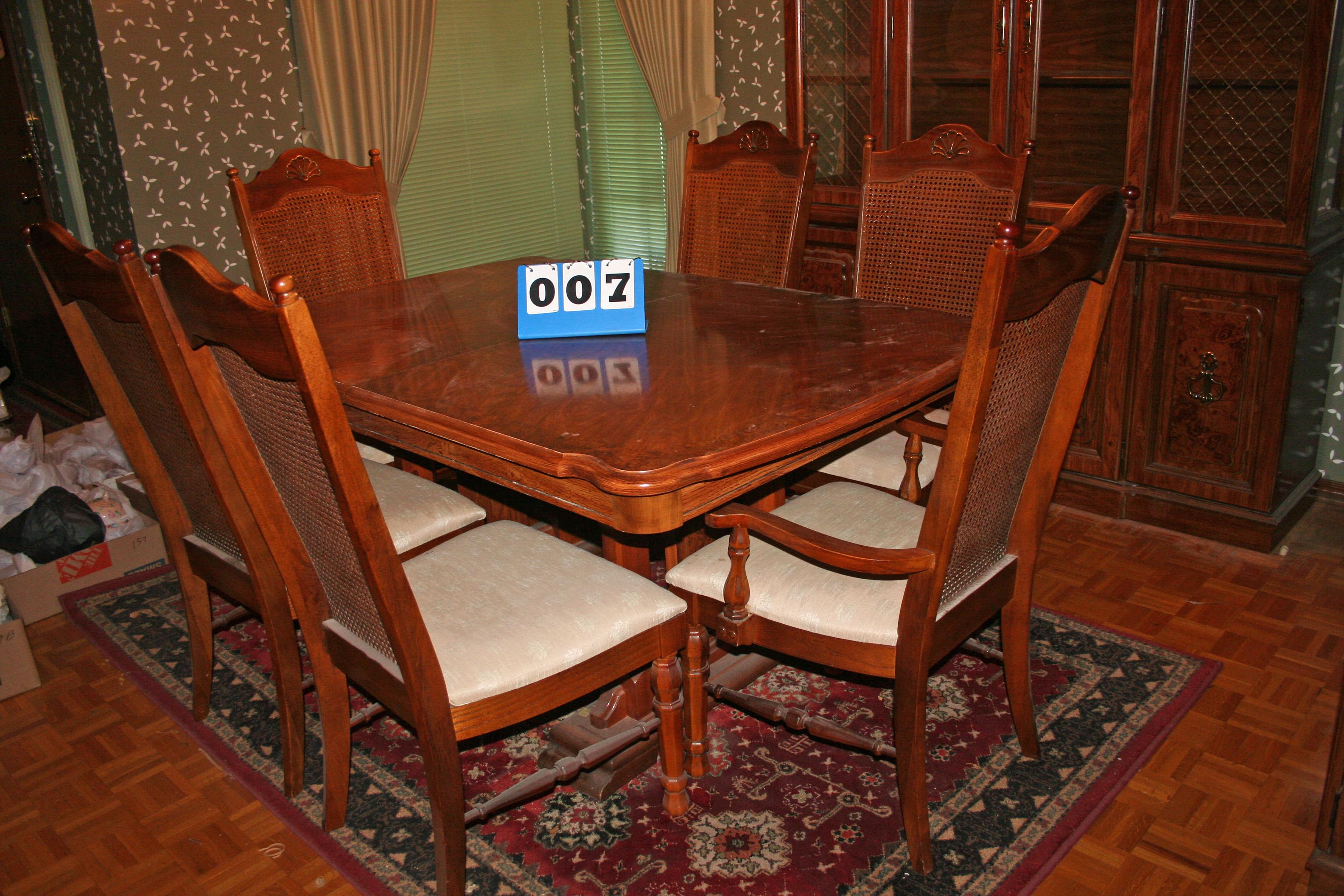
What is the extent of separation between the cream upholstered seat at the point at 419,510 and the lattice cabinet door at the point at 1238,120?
196cm

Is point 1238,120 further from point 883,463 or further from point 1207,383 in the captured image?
point 883,463

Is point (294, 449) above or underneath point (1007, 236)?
underneath

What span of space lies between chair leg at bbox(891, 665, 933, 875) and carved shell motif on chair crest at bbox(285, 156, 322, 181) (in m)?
2.10

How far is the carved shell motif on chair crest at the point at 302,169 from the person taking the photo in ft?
9.20

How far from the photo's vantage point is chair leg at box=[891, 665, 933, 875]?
164cm

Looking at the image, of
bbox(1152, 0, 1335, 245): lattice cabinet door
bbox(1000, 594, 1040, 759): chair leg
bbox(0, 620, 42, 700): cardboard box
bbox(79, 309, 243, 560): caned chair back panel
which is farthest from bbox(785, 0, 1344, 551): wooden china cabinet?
bbox(0, 620, 42, 700): cardboard box

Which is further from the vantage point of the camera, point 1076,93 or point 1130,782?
point 1076,93

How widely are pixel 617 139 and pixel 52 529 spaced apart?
2.88 meters

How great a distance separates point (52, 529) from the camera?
2.81m

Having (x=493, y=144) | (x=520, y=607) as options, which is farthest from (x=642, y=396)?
(x=493, y=144)

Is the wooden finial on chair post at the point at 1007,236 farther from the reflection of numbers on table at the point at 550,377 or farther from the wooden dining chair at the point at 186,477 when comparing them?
the wooden dining chair at the point at 186,477

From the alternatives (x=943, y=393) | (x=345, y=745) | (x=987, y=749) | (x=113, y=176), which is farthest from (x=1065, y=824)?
(x=113, y=176)

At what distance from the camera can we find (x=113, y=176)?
3.57m

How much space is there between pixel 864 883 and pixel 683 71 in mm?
3281
